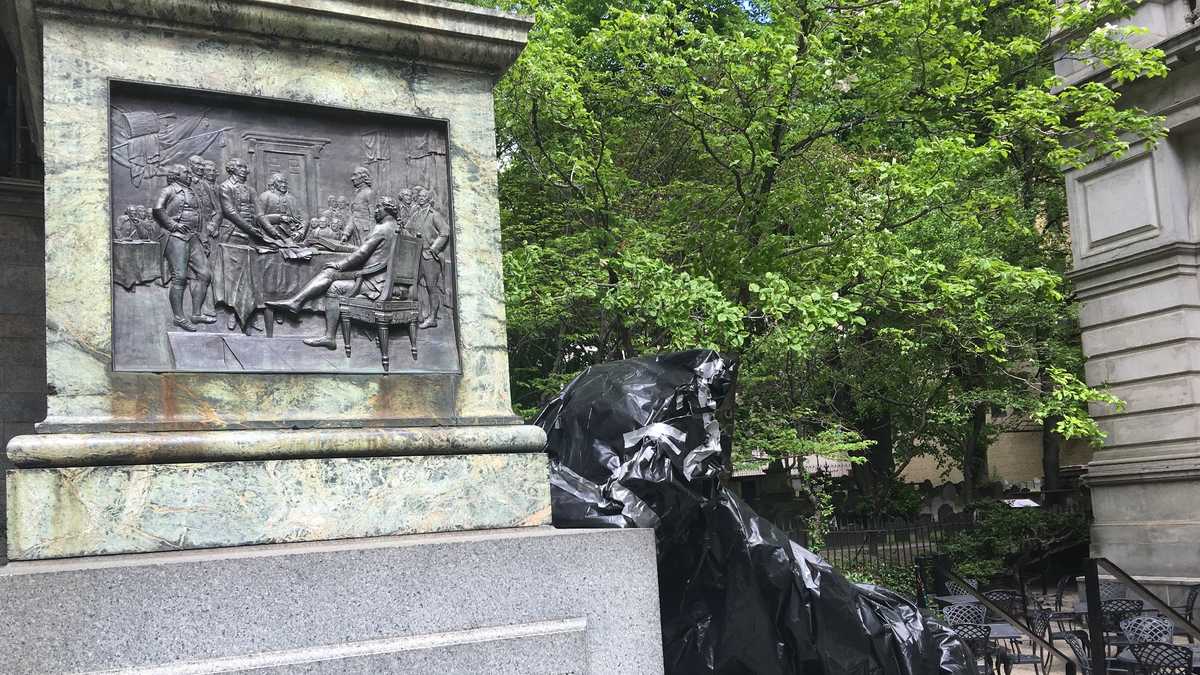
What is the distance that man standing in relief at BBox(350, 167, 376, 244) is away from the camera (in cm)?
461

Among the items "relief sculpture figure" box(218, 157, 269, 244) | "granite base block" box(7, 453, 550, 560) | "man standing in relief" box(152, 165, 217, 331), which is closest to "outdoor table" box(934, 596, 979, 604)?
"granite base block" box(7, 453, 550, 560)

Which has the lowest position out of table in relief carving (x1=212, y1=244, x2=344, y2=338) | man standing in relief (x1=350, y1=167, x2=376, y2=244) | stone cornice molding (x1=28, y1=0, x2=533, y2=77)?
table in relief carving (x1=212, y1=244, x2=344, y2=338)

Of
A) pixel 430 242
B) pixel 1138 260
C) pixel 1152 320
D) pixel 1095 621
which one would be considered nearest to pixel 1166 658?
pixel 1095 621

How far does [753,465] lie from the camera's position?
13.3 meters

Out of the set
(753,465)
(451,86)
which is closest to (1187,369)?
(753,465)

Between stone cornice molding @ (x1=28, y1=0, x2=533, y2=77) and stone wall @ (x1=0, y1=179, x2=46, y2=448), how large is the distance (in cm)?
367

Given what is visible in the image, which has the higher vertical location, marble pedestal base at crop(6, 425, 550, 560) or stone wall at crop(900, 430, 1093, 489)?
marble pedestal base at crop(6, 425, 550, 560)

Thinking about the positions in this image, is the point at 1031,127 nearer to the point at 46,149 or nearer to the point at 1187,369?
the point at 1187,369

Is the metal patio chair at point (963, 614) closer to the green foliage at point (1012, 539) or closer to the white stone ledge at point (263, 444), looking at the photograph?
the white stone ledge at point (263, 444)

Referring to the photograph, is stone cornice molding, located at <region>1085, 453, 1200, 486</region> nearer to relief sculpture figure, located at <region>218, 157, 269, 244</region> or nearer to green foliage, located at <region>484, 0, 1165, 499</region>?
green foliage, located at <region>484, 0, 1165, 499</region>

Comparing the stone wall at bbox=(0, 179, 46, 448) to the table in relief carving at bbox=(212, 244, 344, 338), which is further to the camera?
the stone wall at bbox=(0, 179, 46, 448)

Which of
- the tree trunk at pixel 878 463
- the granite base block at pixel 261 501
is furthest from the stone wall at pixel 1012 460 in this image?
the granite base block at pixel 261 501

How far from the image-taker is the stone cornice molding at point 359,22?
4254 mm

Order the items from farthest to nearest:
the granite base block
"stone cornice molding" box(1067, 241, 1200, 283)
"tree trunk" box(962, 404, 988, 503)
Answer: "tree trunk" box(962, 404, 988, 503) → "stone cornice molding" box(1067, 241, 1200, 283) → the granite base block
